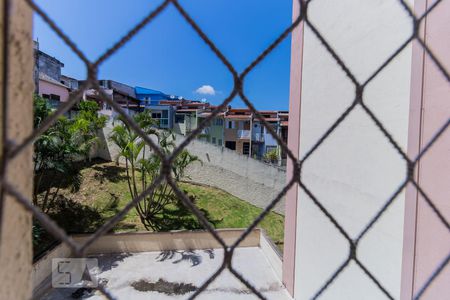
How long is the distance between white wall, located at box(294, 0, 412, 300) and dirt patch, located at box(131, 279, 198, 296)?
194cm

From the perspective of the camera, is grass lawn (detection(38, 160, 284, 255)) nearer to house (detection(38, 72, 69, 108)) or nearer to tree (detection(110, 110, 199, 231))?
tree (detection(110, 110, 199, 231))

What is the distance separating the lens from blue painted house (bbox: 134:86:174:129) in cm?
1478

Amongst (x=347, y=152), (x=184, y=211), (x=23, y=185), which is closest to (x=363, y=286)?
(x=347, y=152)

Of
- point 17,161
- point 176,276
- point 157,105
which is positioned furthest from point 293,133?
point 157,105

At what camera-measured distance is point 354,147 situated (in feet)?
7.20

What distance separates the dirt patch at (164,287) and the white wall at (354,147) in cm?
194

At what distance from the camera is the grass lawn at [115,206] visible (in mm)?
5848

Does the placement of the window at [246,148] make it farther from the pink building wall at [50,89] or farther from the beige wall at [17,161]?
the beige wall at [17,161]

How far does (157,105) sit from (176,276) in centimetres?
1206

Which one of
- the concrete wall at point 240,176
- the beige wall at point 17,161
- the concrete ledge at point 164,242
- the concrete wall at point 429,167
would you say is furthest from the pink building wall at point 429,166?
the concrete wall at point 240,176

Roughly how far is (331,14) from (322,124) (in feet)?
3.59

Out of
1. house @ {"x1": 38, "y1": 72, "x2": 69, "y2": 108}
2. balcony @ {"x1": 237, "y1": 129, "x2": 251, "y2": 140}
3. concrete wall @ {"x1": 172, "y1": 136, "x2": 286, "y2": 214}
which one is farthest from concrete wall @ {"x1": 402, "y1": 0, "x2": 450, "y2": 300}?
balcony @ {"x1": 237, "y1": 129, "x2": 251, "y2": 140}

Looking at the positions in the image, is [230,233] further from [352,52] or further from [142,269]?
[352,52]

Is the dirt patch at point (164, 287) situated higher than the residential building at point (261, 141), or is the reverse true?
the residential building at point (261, 141)
